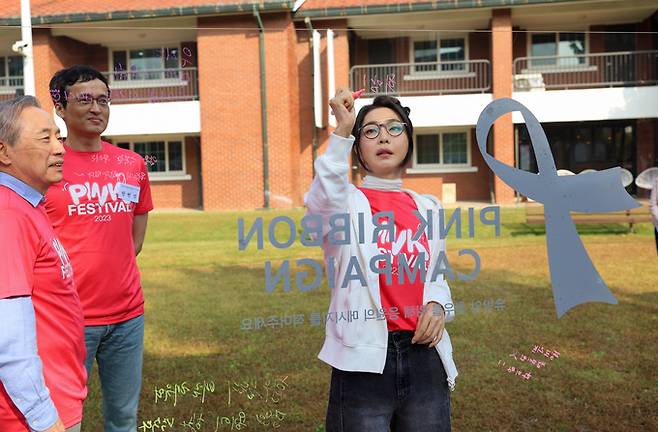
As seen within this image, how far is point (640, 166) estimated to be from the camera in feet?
11.4

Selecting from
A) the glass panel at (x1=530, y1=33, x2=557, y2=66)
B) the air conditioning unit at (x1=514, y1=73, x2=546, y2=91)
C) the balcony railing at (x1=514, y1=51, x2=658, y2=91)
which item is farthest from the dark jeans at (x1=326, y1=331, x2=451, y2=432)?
the glass panel at (x1=530, y1=33, x2=557, y2=66)

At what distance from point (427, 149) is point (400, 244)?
1.22 m

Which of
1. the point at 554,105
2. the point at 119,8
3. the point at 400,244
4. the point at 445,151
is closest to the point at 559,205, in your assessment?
the point at 554,105

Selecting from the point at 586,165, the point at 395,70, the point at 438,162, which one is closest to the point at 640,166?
the point at 586,165

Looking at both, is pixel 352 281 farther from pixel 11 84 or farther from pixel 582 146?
pixel 11 84

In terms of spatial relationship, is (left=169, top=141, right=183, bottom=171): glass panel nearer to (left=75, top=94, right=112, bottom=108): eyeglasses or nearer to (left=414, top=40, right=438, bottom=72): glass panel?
(left=75, top=94, right=112, bottom=108): eyeglasses

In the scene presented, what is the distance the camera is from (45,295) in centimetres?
156

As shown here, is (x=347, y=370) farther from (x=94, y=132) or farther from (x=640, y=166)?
(x=640, y=166)

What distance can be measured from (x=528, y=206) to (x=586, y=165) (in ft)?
1.38

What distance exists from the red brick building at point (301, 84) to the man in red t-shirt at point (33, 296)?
123 cm

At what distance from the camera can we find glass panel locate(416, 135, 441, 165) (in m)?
3.17

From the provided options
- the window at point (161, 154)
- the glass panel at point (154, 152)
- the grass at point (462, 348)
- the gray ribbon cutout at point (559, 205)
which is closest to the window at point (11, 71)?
the window at point (161, 154)

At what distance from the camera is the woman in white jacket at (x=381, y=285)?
194cm

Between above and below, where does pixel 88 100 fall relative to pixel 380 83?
below
